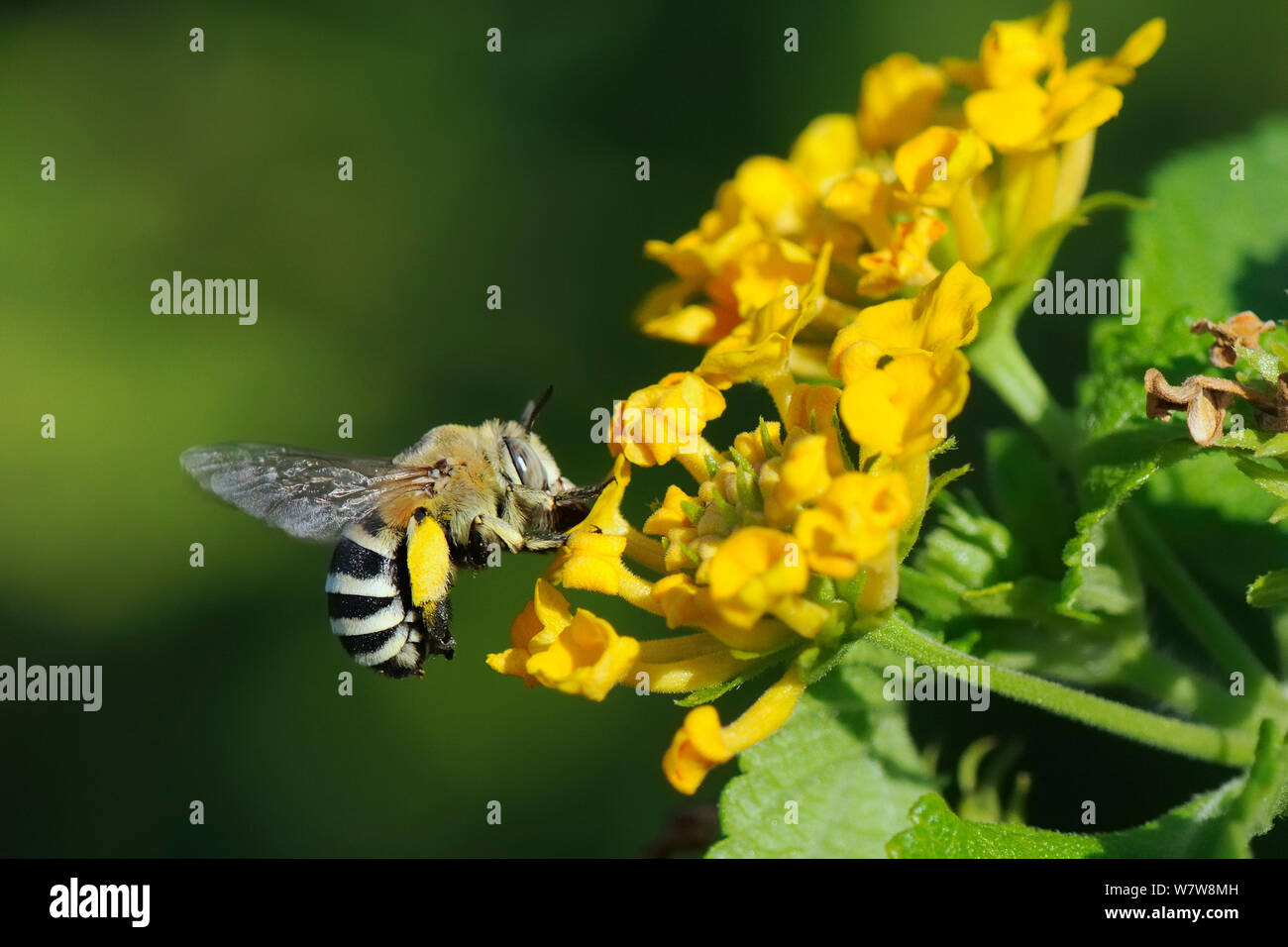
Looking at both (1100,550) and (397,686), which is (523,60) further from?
(1100,550)

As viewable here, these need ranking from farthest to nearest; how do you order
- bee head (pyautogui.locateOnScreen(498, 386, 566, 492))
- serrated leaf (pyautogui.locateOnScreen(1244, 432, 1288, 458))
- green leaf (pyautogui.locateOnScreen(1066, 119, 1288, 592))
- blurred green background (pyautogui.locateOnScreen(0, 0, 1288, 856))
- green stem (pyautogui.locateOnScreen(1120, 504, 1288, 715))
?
1. blurred green background (pyautogui.locateOnScreen(0, 0, 1288, 856))
2. bee head (pyautogui.locateOnScreen(498, 386, 566, 492))
3. green stem (pyautogui.locateOnScreen(1120, 504, 1288, 715))
4. green leaf (pyautogui.locateOnScreen(1066, 119, 1288, 592))
5. serrated leaf (pyautogui.locateOnScreen(1244, 432, 1288, 458))

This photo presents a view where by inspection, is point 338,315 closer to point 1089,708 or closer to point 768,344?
point 768,344

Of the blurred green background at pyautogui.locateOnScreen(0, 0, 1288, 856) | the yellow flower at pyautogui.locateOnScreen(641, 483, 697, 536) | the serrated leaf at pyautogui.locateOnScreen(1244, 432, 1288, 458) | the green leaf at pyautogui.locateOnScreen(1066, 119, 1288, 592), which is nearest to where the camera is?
the serrated leaf at pyautogui.locateOnScreen(1244, 432, 1288, 458)

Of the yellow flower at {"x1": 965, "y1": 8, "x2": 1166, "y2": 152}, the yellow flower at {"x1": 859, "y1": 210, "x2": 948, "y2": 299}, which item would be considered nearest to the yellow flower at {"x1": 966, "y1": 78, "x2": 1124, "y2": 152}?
the yellow flower at {"x1": 965, "y1": 8, "x2": 1166, "y2": 152}

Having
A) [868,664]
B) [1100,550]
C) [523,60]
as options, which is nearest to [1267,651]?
[1100,550]

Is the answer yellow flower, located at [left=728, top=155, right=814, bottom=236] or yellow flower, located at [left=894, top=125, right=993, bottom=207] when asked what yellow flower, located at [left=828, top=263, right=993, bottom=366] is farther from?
yellow flower, located at [left=728, top=155, right=814, bottom=236]

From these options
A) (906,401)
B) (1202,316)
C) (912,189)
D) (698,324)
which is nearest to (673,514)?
(906,401)

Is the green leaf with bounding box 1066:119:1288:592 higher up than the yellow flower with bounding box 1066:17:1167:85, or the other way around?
the yellow flower with bounding box 1066:17:1167:85
